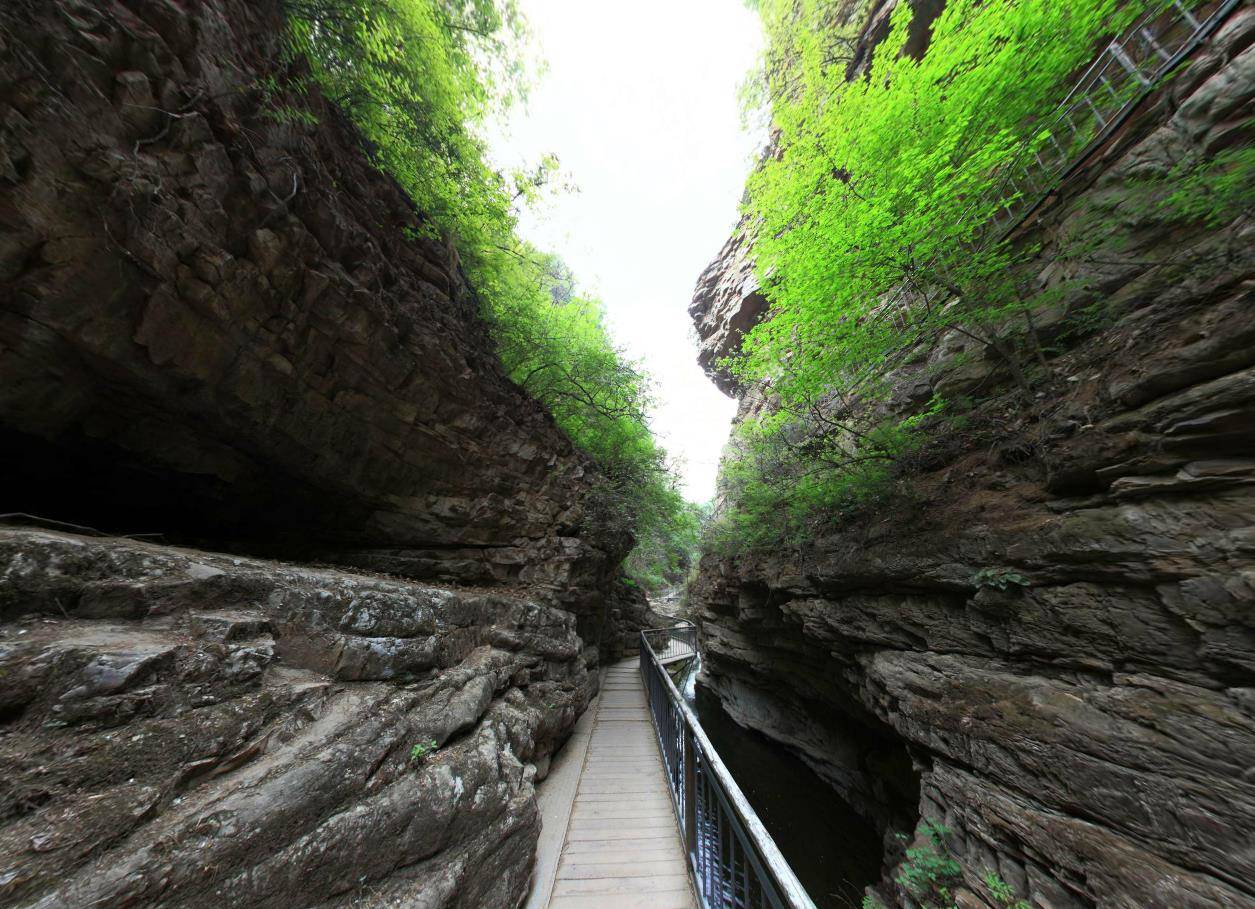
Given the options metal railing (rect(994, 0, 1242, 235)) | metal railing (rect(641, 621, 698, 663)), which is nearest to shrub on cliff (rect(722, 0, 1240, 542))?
metal railing (rect(994, 0, 1242, 235))

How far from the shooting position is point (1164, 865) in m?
2.30

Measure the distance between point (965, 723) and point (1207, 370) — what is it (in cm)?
335

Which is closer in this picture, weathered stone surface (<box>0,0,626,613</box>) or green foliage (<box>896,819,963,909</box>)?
weathered stone surface (<box>0,0,626,613</box>)

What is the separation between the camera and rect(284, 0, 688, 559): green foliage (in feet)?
15.7

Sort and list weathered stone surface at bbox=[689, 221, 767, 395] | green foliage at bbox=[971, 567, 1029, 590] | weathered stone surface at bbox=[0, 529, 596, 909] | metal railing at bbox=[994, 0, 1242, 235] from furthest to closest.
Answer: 1. weathered stone surface at bbox=[689, 221, 767, 395]
2. metal railing at bbox=[994, 0, 1242, 235]
3. green foliage at bbox=[971, 567, 1029, 590]
4. weathered stone surface at bbox=[0, 529, 596, 909]

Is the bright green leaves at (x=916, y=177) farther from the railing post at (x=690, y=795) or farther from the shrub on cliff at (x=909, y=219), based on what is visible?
the railing post at (x=690, y=795)

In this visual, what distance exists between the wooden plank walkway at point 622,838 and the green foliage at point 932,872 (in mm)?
2031

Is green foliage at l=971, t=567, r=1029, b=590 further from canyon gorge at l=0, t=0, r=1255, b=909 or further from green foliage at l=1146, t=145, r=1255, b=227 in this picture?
green foliage at l=1146, t=145, r=1255, b=227

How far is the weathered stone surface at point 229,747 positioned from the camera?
145 centimetres

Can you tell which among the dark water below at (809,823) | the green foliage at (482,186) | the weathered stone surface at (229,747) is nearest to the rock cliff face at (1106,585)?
the dark water below at (809,823)

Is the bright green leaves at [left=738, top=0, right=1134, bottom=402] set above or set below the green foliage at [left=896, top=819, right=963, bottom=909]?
above

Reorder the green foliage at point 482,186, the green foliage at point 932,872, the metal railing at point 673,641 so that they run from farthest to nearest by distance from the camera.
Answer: the metal railing at point 673,641
the green foliage at point 482,186
the green foliage at point 932,872

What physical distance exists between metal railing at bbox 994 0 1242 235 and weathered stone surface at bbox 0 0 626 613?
23.4ft

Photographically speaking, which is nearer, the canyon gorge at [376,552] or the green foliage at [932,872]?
the canyon gorge at [376,552]
